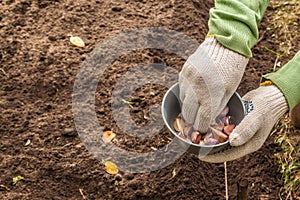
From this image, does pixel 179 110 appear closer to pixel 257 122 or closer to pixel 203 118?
pixel 203 118

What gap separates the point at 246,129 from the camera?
1893 mm

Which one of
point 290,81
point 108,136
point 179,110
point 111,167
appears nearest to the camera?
point 290,81

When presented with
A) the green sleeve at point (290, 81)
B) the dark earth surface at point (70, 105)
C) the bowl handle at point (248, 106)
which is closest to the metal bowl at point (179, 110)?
the bowl handle at point (248, 106)

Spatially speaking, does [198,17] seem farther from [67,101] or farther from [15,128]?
[15,128]

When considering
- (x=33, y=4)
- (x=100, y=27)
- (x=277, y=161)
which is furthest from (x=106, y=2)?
(x=277, y=161)

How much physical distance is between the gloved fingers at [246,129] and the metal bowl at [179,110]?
0.04 meters

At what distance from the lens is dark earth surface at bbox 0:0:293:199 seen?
7.29 ft

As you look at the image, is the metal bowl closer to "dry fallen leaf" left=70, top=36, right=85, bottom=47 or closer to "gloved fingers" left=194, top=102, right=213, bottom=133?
"gloved fingers" left=194, top=102, right=213, bottom=133

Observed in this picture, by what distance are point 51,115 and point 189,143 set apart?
0.83 meters

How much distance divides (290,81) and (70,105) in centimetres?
100

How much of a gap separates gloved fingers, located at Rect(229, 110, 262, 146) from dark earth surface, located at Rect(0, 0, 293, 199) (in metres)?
0.42

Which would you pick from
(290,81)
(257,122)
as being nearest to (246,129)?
(257,122)

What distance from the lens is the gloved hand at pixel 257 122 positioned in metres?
1.91

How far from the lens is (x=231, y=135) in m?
1.88
